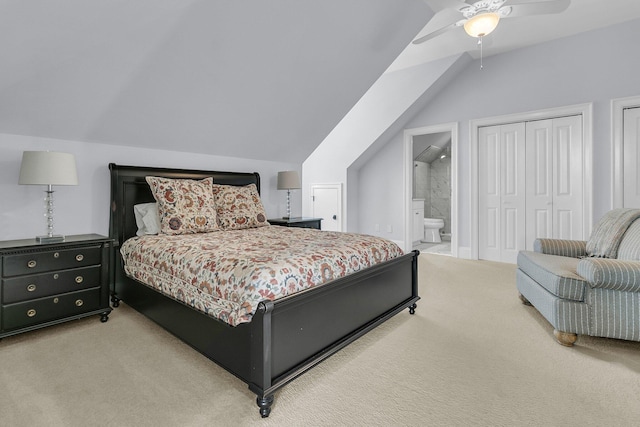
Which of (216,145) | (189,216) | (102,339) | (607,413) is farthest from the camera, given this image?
(216,145)

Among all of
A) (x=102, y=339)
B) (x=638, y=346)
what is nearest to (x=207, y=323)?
(x=102, y=339)

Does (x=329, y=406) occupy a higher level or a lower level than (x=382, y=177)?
lower

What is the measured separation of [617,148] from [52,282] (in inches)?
225

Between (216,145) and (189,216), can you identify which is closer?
(189,216)

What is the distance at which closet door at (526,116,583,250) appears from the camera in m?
3.99

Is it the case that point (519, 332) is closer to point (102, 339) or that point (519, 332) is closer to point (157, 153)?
point (102, 339)

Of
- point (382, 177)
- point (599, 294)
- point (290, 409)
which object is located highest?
point (382, 177)

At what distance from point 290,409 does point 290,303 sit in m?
0.49

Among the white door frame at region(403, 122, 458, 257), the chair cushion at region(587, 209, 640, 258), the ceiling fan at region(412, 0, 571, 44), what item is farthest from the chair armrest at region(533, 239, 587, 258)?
the white door frame at region(403, 122, 458, 257)

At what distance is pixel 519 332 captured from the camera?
7.57ft

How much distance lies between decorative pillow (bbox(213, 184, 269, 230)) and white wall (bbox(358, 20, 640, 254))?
2845mm

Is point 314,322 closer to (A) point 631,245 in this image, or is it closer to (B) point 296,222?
(A) point 631,245

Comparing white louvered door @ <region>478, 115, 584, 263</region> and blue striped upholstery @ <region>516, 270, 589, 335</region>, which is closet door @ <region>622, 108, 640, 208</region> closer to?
white louvered door @ <region>478, 115, 584, 263</region>

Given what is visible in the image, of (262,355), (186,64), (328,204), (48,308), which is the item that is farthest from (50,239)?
(328,204)
